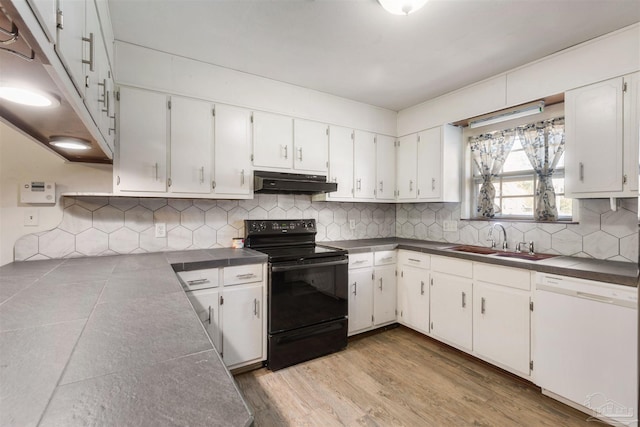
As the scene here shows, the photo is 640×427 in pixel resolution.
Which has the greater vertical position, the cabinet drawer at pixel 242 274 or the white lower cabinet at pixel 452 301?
the cabinet drawer at pixel 242 274

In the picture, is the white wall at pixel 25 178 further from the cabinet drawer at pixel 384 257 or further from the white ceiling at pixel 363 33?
the cabinet drawer at pixel 384 257

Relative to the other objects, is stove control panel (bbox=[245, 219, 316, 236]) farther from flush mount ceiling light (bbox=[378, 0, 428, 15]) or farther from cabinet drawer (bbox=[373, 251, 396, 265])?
flush mount ceiling light (bbox=[378, 0, 428, 15])

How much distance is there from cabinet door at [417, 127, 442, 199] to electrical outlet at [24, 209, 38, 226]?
3315 millimetres

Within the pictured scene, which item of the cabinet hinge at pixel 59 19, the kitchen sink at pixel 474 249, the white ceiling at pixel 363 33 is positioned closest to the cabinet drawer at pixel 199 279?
the cabinet hinge at pixel 59 19

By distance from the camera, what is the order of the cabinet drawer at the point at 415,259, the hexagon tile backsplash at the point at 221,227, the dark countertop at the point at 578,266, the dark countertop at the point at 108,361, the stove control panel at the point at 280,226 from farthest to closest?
the cabinet drawer at the point at 415,259
the stove control panel at the point at 280,226
the hexagon tile backsplash at the point at 221,227
the dark countertop at the point at 578,266
the dark countertop at the point at 108,361

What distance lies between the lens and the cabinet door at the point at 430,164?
117 inches

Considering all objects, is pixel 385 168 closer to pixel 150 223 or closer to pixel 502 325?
pixel 502 325

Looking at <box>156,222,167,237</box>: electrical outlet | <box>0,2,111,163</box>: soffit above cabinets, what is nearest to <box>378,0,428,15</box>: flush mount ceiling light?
<box>0,2,111,163</box>: soffit above cabinets

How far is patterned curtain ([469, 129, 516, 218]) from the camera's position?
9.09ft

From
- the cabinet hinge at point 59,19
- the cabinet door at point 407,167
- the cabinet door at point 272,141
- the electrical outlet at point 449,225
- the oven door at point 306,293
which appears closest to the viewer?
the cabinet hinge at point 59,19

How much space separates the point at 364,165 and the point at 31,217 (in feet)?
9.31

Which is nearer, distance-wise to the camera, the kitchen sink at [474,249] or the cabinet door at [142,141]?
the cabinet door at [142,141]

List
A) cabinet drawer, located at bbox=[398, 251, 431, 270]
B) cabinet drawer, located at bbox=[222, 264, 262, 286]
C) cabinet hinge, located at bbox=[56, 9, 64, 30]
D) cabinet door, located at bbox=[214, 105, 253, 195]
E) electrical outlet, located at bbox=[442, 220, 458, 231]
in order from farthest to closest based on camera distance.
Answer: electrical outlet, located at bbox=[442, 220, 458, 231] < cabinet drawer, located at bbox=[398, 251, 431, 270] < cabinet door, located at bbox=[214, 105, 253, 195] < cabinet drawer, located at bbox=[222, 264, 262, 286] < cabinet hinge, located at bbox=[56, 9, 64, 30]

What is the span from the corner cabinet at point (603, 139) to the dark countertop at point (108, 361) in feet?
8.32
